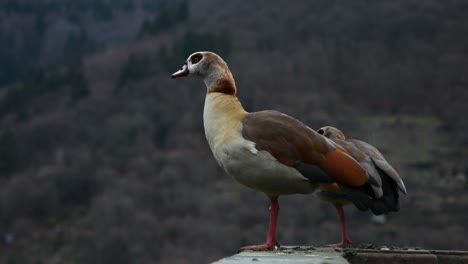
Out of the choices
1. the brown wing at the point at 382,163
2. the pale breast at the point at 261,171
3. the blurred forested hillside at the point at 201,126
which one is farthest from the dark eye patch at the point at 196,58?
the blurred forested hillside at the point at 201,126

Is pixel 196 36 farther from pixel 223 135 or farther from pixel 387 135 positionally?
pixel 223 135

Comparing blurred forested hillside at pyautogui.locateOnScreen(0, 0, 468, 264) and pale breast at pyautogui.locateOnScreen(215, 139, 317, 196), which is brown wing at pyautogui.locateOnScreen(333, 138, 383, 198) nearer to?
pale breast at pyautogui.locateOnScreen(215, 139, 317, 196)

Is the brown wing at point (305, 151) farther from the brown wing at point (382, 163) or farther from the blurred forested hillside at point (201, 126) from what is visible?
the blurred forested hillside at point (201, 126)

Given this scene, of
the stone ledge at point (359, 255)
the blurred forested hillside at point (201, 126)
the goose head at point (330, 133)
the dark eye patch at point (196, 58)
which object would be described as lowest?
the stone ledge at point (359, 255)

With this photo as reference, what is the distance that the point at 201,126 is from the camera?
120375 mm

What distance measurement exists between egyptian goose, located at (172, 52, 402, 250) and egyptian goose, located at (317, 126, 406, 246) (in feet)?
0.11

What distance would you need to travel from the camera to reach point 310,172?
7.70 meters

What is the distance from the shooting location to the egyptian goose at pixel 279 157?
7.69 meters

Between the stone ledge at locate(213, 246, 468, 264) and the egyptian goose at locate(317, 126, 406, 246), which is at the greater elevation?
the egyptian goose at locate(317, 126, 406, 246)

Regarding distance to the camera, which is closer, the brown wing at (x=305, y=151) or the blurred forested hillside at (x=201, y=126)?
the brown wing at (x=305, y=151)

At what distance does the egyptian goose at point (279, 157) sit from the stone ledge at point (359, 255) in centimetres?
30

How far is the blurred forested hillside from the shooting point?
94.2 metres

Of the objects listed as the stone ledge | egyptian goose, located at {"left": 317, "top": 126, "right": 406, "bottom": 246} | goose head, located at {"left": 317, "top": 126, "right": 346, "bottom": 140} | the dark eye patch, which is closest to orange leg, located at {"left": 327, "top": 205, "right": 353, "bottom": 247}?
egyptian goose, located at {"left": 317, "top": 126, "right": 406, "bottom": 246}

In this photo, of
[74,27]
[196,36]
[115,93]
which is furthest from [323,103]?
[74,27]
